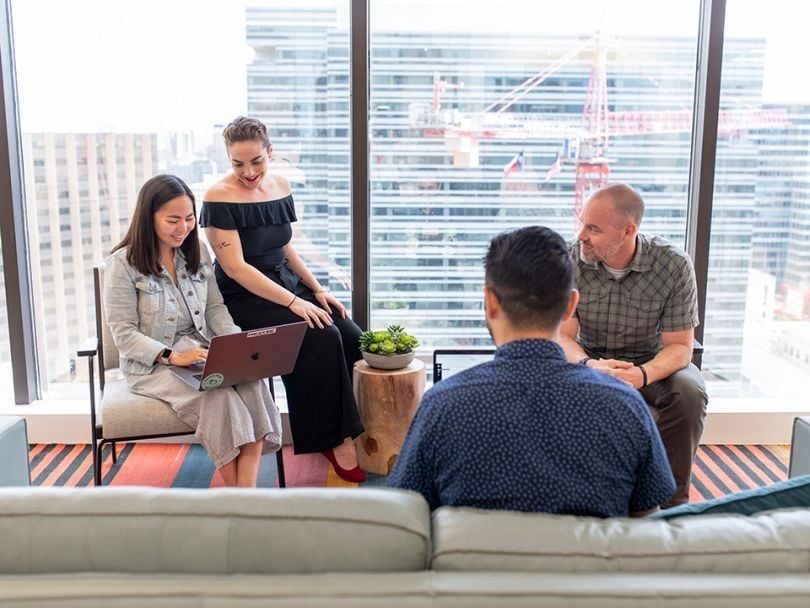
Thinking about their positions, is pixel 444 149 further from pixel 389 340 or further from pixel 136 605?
pixel 136 605

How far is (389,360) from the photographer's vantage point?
11.0 feet

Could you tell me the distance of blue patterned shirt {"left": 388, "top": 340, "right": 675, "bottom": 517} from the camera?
53.3 inches

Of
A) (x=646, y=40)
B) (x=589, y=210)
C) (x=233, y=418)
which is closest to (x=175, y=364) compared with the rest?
(x=233, y=418)

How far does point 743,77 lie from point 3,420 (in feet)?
10.8

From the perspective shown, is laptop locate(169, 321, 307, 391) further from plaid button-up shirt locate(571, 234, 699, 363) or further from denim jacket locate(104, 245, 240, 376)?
plaid button-up shirt locate(571, 234, 699, 363)

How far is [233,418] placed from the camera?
290 cm

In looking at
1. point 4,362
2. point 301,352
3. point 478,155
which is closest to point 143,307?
point 301,352

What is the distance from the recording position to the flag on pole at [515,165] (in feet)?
12.5

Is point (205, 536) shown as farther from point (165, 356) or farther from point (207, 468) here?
point (207, 468)

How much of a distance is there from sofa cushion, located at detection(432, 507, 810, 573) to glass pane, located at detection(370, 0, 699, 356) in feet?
8.98

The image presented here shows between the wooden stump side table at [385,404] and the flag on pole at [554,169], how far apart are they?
1.08 meters

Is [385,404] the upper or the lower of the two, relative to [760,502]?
lower

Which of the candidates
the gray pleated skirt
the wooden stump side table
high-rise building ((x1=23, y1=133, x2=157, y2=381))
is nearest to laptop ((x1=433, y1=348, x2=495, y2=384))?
the wooden stump side table

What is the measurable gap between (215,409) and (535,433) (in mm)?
1762
